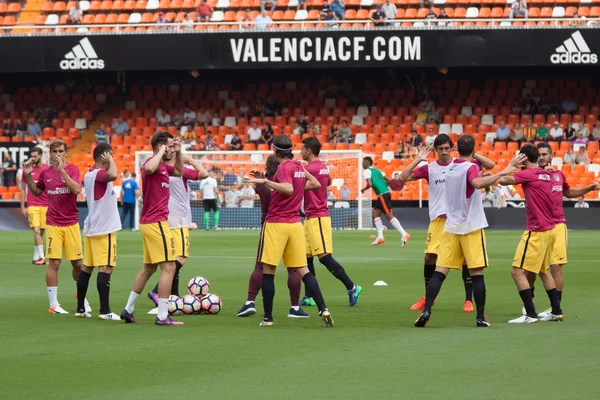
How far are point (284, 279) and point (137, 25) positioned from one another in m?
24.0

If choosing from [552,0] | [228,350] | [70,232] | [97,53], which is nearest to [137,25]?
[97,53]

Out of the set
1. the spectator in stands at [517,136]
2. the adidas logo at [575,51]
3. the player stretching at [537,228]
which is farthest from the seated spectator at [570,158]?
the player stretching at [537,228]

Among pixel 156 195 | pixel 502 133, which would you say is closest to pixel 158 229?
pixel 156 195

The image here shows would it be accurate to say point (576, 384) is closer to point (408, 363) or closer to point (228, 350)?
point (408, 363)

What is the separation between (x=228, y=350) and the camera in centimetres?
955

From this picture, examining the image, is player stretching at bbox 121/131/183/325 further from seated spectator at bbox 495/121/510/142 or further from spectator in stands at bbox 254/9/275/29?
seated spectator at bbox 495/121/510/142

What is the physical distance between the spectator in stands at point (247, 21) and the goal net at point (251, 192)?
492 centimetres

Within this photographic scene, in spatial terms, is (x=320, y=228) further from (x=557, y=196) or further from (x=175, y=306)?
(x=557, y=196)

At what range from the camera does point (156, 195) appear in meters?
11.6

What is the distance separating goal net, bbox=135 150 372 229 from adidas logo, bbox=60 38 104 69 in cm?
435

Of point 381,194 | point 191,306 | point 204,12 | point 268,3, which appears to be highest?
point 268,3

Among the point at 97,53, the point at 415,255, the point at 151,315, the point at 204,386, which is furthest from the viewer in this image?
the point at 97,53

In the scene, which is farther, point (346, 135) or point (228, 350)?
point (346, 135)

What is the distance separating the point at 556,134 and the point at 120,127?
16.5 metres
